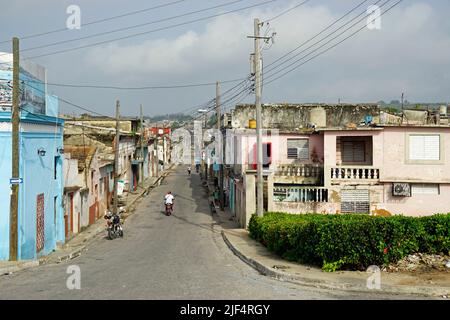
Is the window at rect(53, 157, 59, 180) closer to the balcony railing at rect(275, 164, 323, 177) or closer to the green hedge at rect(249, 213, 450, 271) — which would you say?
the balcony railing at rect(275, 164, 323, 177)

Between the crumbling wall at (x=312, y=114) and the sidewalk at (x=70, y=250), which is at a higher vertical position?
the crumbling wall at (x=312, y=114)

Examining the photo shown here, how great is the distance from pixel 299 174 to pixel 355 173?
2989 mm

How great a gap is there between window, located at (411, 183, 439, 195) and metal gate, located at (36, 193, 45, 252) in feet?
50.8

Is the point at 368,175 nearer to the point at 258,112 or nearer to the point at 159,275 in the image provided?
the point at 258,112

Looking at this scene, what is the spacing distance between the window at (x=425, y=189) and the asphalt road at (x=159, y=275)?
28.7ft

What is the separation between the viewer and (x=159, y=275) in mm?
13750

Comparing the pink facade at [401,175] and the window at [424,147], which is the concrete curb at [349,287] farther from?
the window at [424,147]

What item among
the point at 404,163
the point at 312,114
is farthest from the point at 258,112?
the point at 312,114

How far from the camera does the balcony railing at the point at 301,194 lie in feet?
82.7

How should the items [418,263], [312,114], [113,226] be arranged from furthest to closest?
1. [312,114]
2. [113,226]
3. [418,263]

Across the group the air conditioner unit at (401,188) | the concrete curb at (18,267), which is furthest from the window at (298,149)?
the concrete curb at (18,267)
